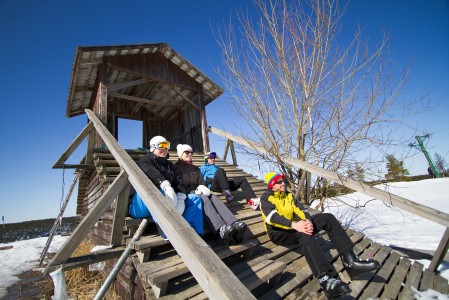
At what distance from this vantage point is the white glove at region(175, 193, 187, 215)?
2883 mm

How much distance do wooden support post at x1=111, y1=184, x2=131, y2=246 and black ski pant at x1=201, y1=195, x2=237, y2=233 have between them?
1014mm

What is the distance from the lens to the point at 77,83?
802cm

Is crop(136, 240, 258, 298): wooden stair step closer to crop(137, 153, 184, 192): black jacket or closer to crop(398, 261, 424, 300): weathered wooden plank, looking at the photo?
crop(137, 153, 184, 192): black jacket

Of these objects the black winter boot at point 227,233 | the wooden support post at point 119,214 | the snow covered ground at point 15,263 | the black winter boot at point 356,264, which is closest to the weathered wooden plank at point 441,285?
the black winter boot at point 356,264

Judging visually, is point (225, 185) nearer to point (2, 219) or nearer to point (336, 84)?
point (336, 84)

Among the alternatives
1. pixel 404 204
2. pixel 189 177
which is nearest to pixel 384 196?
pixel 404 204

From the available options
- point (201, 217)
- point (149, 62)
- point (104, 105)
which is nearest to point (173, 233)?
point (201, 217)

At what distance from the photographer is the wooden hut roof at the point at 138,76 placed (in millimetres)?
7355

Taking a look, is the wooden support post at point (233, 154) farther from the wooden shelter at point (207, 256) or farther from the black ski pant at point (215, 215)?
the black ski pant at point (215, 215)

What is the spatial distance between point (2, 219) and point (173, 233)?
115 ft

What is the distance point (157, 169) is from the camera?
329 cm

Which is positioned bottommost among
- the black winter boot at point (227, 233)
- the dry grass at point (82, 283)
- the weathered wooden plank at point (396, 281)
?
the dry grass at point (82, 283)

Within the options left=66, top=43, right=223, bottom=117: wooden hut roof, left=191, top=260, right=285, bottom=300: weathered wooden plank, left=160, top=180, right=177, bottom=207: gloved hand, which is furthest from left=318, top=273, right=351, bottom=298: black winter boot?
left=66, top=43, right=223, bottom=117: wooden hut roof

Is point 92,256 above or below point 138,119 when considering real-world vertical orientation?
below
